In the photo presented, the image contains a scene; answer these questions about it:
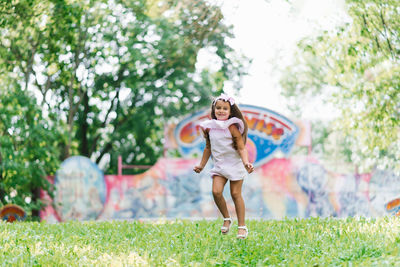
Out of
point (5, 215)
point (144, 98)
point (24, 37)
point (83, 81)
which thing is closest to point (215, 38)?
point (144, 98)

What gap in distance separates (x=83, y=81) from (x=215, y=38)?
5162 millimetres

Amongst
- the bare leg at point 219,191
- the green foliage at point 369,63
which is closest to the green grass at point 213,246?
the bare leg at point 219,191

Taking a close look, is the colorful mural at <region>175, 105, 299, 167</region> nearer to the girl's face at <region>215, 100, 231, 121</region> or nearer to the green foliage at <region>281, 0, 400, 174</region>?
the green foliage at <region>281, 0, 400, 174</region>

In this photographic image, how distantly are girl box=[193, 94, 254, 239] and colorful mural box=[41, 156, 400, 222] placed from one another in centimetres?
1065

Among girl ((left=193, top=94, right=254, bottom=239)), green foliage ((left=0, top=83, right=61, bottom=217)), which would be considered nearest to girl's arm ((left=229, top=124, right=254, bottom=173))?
girl ((left=193, top=94, right=254, bottom=239))

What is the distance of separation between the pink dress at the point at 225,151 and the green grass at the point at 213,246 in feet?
2.51

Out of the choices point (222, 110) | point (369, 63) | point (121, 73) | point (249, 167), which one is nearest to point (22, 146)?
point (121, 73)

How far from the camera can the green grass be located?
4.63m

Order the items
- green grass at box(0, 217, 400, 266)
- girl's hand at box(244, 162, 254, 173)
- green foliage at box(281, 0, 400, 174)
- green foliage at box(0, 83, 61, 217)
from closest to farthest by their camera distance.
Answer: green grass at box(0, 217, 400, 266) < girl's hand at box(244, 162, 254, 173) < green foliage at box(281, 0, 400, 174) < green foliage at box(0, 83, 61, 217)

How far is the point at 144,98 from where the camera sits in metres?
19.8

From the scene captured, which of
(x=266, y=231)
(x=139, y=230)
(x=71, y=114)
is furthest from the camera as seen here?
(x=71, y=114)

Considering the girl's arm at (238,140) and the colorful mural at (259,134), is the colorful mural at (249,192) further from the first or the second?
the girl's arm at (238,140)

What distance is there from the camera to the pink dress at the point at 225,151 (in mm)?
6141

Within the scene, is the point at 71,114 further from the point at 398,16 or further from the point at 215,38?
the point at 398,16
